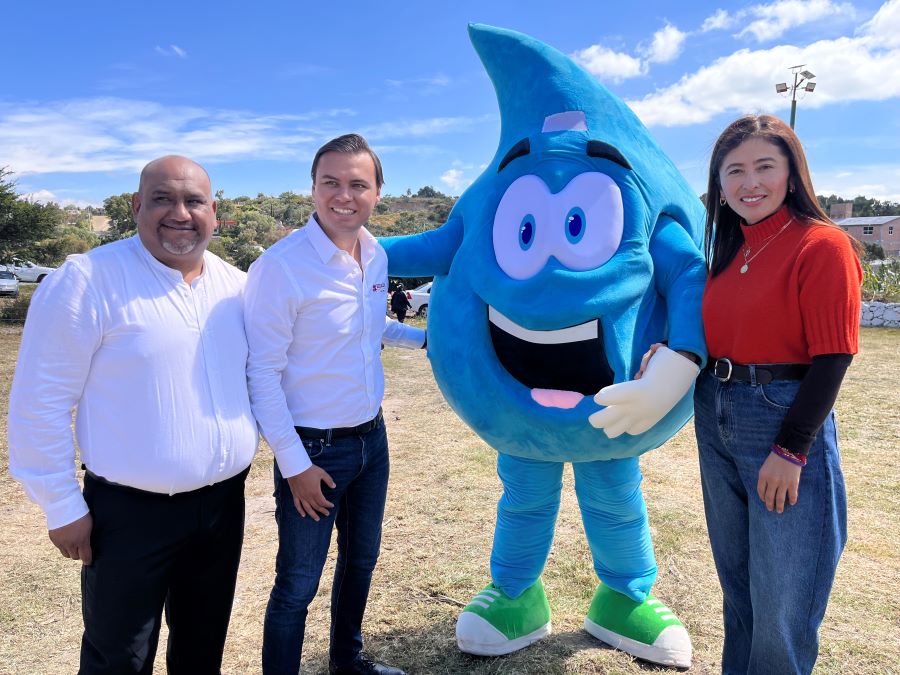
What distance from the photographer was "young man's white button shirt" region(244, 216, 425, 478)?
1918 millimetres

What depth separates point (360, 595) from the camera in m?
2.40

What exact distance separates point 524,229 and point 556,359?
0.46 meters

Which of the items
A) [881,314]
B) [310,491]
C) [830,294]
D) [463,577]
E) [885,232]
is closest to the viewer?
[830,294]

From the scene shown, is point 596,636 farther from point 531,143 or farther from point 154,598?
point 531,143

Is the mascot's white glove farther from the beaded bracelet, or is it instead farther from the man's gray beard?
the man's gray beard

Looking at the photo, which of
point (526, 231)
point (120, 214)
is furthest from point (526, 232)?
point (120, 214)

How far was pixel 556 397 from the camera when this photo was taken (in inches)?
85.7

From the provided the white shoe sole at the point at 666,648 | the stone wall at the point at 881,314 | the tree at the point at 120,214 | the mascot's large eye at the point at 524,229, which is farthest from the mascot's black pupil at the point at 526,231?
the tree at the point at 120,214

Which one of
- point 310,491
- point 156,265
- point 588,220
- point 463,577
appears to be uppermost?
point 588,220

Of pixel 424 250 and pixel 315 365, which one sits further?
pixel 424 250

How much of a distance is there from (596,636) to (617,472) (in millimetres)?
772

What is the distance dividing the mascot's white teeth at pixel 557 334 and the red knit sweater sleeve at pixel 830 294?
0.65 m

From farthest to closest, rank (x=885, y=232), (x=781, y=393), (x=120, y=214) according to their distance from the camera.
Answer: (x=885, y=232)
(x=120, y=214)
(x=781, y=393)

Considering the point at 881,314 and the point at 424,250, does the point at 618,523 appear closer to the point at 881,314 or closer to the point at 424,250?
the point at 424,250
